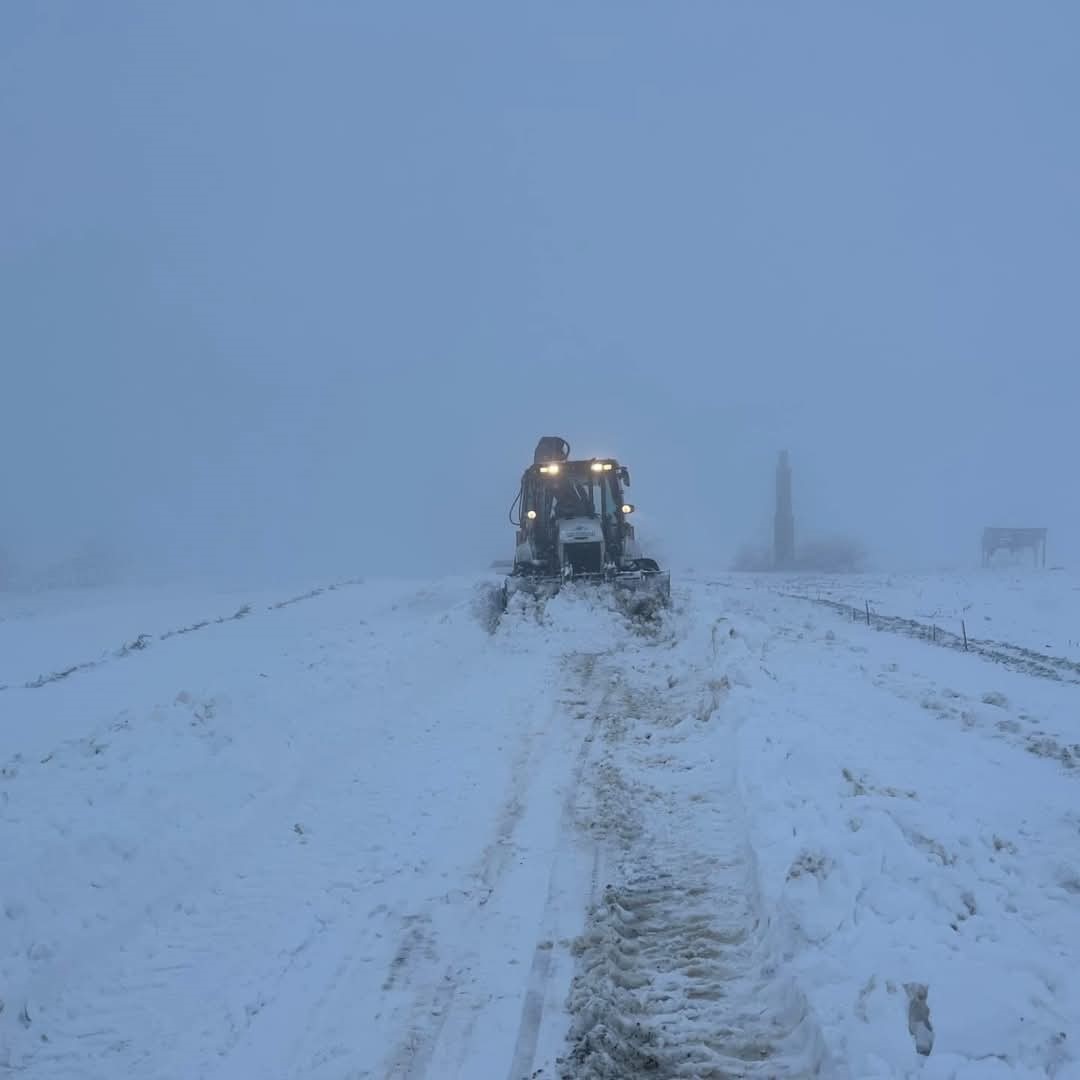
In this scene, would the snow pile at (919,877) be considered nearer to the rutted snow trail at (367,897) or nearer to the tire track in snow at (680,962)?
the tire track in snow at (680,962)

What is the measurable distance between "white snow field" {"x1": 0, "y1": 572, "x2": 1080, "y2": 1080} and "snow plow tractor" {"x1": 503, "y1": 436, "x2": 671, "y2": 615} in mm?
9903

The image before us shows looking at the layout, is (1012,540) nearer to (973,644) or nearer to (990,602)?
(990,602)

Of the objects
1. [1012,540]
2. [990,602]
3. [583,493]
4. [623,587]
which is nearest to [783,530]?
[1012,540]

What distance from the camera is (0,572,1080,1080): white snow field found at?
413 centimetres

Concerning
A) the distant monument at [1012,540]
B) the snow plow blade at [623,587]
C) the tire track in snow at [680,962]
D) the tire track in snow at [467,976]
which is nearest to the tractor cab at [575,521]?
the snow plow blade at [623,587]

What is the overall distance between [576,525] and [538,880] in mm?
16417

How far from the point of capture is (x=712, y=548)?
85500mm

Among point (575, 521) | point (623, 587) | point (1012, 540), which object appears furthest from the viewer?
point (1012, 540)

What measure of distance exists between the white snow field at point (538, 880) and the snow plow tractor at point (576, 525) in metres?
9.90

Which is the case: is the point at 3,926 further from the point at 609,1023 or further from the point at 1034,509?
the point at 1034,509

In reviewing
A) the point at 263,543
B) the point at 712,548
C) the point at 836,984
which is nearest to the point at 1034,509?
the point at 712,548

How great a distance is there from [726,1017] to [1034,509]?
389 feet

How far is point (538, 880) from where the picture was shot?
233 inches

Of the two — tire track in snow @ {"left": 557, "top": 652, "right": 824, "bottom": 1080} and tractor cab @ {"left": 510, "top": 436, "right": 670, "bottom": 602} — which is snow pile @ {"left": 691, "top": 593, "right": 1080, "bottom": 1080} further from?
tractor cab @ {"left": 510, "top": 436, "right": 670, "bottom": 602}
